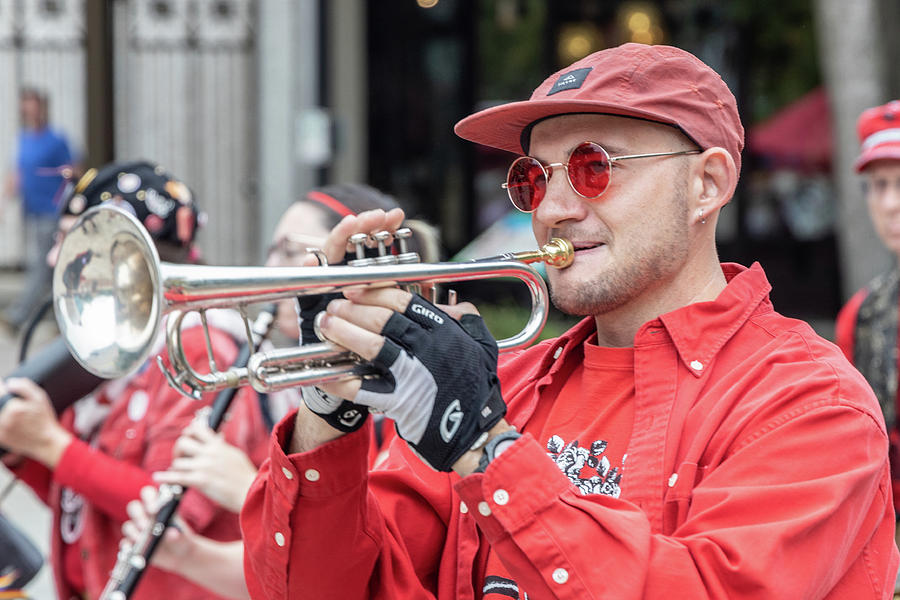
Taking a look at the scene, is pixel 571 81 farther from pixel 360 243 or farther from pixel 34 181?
pixel 34 181

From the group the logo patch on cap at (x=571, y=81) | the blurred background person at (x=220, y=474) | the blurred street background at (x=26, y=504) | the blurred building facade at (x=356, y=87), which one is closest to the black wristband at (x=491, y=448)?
the logo patch on cap at (x=571, y=81)

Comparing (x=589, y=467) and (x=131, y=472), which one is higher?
(x=589, y=467)

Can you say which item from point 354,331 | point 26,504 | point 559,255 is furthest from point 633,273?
point 26,504

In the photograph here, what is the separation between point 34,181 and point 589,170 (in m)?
8.27

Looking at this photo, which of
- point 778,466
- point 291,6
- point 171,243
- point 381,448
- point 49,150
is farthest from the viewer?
point 49,150

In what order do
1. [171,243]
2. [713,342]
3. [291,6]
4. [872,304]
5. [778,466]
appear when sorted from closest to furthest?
[778,466]
[713,342]
[171,243]
[872,304]
[291,6]

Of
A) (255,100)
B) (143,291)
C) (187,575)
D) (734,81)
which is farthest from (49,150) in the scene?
(143,291)

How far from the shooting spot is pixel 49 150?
30.0 feet

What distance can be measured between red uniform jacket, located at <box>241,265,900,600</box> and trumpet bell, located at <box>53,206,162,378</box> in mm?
364

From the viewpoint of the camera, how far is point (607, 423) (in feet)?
6.70

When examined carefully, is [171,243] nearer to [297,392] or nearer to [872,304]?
[297,392]

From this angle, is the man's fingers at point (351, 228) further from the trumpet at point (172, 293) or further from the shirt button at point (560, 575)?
the shirt button at point (560, 575)

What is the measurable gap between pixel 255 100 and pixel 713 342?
6836 millimetres

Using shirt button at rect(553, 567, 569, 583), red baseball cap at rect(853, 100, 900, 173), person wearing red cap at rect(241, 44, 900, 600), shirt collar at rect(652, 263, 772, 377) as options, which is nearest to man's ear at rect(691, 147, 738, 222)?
person wearing red cap at rect(241, 44, 900, 600)
